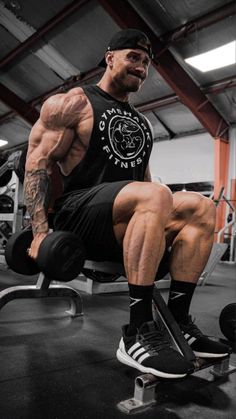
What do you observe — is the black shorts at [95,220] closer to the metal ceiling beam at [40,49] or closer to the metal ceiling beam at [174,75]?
the metal ceiling beam at [174,75]

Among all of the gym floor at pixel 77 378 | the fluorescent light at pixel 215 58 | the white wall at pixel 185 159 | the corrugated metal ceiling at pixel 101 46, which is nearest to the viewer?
the gym floor at pixel 77 378

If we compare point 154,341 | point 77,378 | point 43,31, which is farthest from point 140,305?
point 43,31

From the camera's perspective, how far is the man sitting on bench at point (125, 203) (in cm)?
92

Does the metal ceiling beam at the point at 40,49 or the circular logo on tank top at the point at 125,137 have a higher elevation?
the metal ceiling beam at the point at 40,49

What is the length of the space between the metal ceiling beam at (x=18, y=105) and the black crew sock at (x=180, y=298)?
7542 mm

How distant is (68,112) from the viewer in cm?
119

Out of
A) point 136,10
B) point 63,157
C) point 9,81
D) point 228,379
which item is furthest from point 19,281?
point 9,81

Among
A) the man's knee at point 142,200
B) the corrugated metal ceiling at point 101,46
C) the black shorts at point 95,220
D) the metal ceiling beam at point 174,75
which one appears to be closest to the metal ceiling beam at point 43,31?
the corrugated metal ceiling at point 101,46

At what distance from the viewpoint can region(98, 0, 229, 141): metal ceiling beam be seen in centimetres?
466

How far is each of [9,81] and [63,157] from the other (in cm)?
720

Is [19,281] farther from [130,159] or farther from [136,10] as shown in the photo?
[136,10]

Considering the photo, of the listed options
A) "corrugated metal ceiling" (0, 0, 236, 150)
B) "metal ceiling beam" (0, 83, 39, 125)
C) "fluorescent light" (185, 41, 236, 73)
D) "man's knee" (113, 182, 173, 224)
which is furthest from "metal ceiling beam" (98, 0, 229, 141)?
"man's knee" (113, 182, 173, 224)

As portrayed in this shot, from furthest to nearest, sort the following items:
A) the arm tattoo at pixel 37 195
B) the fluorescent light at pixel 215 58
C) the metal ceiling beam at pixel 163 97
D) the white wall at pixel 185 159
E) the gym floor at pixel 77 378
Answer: the white wall at pixel 185 159 → the metal ceiling beam at pixel 163 97 → the fluorescent light at pixel 215 58 → the arm tattoo at pixel 37 195 → the gym floor at pixel 77 378

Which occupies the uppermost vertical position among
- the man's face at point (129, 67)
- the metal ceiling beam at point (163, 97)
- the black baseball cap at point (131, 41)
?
the metal ceiling beam at point (163, 97)
